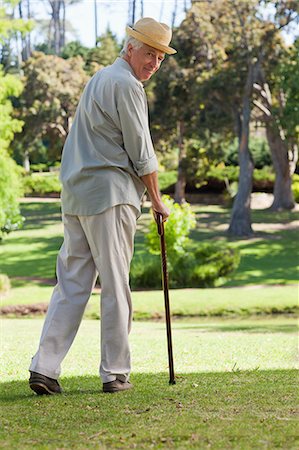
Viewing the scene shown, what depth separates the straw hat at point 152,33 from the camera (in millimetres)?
5086

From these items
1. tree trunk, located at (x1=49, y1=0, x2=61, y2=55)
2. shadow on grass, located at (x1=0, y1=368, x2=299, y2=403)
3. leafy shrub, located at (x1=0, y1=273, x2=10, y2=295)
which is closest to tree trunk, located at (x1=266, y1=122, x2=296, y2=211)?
leafy shrub, located at (x1=0, y1=273, x2=10, y2=295)

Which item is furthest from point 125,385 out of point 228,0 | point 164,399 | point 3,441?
point 228,0

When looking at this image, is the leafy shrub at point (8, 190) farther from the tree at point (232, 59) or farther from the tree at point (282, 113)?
the tree at point (232, 59)

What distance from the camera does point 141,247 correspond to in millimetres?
31812

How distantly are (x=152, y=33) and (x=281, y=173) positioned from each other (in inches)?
1378

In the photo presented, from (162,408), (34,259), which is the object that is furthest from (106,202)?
(34,259)

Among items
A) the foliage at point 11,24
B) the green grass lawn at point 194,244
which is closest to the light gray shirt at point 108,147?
the green grass lawn at point 194,244

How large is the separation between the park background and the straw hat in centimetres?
186

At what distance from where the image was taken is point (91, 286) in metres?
5.17

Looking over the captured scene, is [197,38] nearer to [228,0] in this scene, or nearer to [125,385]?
[228,0]

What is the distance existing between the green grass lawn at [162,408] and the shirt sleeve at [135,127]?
1.22 metres

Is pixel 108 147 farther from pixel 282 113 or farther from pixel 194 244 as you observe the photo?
pixel 282 113

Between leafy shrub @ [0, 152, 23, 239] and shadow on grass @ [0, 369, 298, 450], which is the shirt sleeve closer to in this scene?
shadow on grass @ [0, 369, 298, 450]

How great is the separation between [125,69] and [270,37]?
95.3 ft
